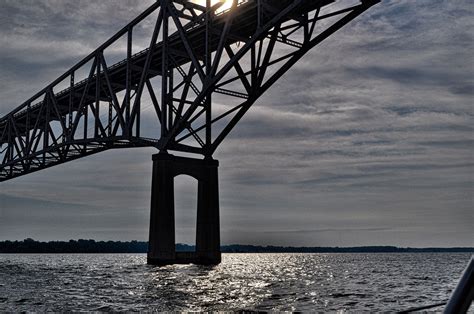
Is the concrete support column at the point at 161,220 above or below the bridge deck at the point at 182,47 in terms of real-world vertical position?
below

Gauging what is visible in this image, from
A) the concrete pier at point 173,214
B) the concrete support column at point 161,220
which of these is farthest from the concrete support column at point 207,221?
the concrete support column at point 161,220

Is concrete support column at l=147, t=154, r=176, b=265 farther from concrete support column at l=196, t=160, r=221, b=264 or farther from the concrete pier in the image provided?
concrete support column at l=196, t=160, r=221, b=264

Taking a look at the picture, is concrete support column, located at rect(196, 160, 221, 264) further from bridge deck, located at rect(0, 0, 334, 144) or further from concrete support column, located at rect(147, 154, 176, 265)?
bridge deck, located at rect(0, 0, 334, 144)

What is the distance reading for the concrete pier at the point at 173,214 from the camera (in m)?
41.2

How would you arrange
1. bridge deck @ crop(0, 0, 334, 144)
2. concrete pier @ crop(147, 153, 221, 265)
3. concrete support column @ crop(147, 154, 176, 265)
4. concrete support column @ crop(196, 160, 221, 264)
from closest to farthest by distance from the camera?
1. bridge deck @ crop(0, 0, 334, 144)
2. concrete support column @ crop(147, 154, 176, 265)
3. concrete pier @ crop(147, 153, 221, 265)
4. concrete support column @ crop(196, 160, 221, 264)

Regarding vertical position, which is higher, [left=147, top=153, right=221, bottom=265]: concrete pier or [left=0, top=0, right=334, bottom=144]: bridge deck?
[left=0, top=0, right=334, bottom=144]: bridge deck

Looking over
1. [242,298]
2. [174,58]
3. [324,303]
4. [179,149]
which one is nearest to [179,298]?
[242,298]

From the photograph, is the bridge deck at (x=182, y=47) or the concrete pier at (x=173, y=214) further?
the concrete pier at (x=173, y=214)

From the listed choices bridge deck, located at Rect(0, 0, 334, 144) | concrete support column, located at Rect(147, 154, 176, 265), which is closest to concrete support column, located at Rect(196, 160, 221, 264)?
concrete support column, located at Rect(147, 154, 176, 265)

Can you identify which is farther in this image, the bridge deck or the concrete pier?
the concrete pier

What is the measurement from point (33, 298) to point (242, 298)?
9100 mm

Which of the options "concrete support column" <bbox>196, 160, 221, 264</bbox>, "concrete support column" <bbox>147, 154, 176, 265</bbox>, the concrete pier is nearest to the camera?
"concrete support column" <bbox>147, 154, 176, 265</bbox>

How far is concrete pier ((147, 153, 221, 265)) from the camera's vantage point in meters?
41.2

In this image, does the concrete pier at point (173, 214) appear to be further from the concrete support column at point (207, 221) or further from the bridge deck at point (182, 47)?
the bridge deck at point (182, 47)
